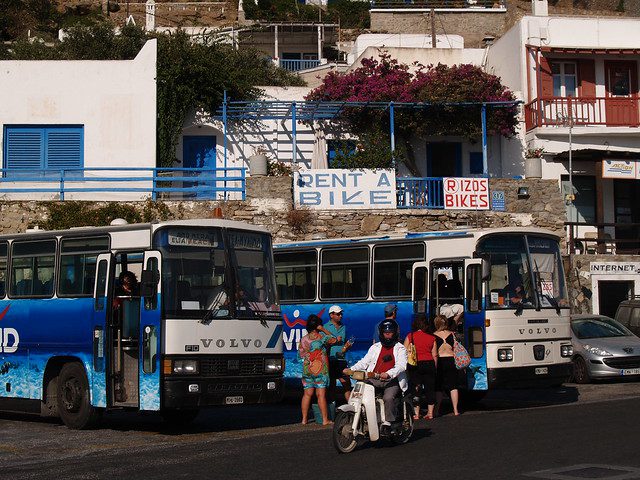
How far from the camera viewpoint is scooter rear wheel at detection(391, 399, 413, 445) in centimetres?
1306

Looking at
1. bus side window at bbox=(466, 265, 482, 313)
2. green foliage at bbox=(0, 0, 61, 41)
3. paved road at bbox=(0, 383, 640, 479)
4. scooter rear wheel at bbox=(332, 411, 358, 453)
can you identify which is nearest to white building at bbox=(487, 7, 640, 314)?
bus side window at bbox=(466, 265, 482, 313)

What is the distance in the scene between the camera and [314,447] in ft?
43.3

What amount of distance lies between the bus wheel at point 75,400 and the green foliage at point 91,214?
12793 millimetres

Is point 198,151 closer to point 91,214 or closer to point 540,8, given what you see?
point 91,214

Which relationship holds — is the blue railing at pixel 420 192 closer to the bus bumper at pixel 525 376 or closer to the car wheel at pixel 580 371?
the car wheel at pixel 580 371

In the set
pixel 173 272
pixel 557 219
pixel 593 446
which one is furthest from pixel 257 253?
pixel 557 219

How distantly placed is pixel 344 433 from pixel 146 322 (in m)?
3.92

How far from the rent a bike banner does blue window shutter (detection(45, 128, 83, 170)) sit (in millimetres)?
7625

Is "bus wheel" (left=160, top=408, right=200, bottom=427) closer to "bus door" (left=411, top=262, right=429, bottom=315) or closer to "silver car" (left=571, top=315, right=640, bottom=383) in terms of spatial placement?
"bus door" (left=411, top=262, right=429, bottom=315)

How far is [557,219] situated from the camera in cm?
3077

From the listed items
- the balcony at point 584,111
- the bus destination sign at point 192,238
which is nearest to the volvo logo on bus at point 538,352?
the bus destination sign at point 192,238

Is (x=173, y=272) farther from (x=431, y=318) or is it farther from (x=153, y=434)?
(x=431, y=318)

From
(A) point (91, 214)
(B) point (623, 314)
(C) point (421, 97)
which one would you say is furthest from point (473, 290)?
(C) point (421, 97)

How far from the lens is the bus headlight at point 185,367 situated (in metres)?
14.7
